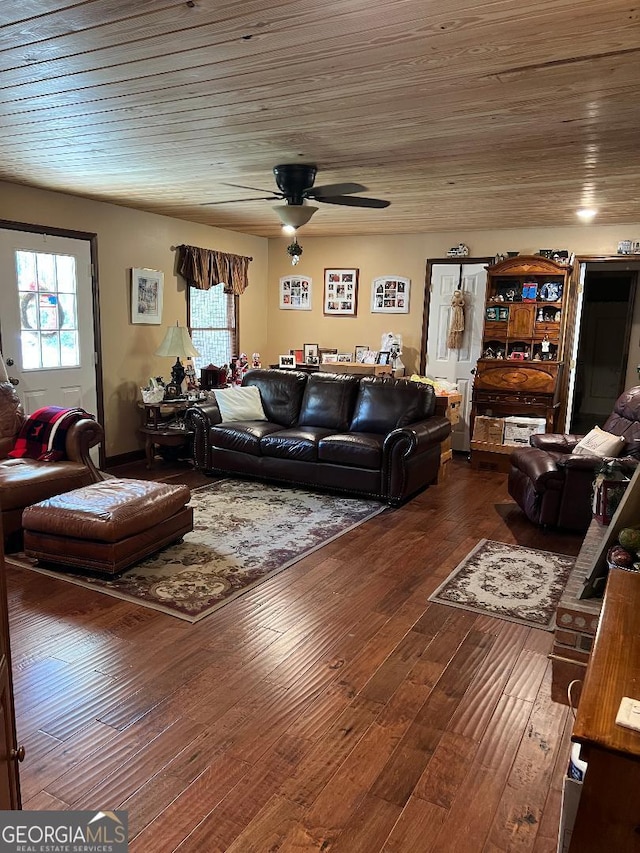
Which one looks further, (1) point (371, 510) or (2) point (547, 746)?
(1) point (371, 510)

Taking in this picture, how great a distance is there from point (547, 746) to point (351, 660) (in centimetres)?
87

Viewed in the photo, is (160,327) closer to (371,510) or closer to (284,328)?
(284,328)

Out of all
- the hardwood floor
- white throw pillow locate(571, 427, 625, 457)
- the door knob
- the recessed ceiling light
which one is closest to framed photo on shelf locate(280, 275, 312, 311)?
the recessed ceiling light

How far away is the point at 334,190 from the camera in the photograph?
377 centimetres

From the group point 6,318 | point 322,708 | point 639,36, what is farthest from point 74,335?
point 639,36

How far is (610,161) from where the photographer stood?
3.64 meters

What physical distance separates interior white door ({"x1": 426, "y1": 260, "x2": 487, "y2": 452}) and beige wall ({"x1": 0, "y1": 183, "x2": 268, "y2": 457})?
275cm

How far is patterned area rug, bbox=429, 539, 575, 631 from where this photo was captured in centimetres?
318

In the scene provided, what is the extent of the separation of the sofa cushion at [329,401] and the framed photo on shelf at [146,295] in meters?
1.83

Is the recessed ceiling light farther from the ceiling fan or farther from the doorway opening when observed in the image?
the doorway opening

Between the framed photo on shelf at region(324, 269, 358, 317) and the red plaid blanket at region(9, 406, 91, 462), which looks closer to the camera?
the red plaid blanket at region(9, 406, 91, 462)

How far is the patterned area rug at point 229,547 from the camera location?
3258mm

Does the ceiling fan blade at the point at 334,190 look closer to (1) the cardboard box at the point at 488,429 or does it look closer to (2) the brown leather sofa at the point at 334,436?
(2) the brown leather sofa at the point at 334,436

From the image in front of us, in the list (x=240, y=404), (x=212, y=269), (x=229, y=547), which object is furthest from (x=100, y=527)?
(x=212, y=269)
